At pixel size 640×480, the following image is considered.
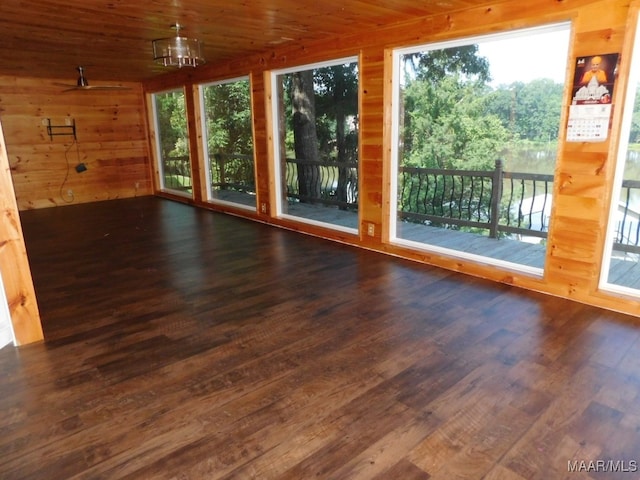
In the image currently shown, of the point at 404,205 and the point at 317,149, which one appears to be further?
the point at 317,149

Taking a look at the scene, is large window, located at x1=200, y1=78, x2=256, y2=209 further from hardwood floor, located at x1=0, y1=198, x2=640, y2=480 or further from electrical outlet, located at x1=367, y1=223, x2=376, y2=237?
hardwood floor, located at x1=0, y1=198, x2=640, y2=480

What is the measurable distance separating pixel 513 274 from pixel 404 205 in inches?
56.5

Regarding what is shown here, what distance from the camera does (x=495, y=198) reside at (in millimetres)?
4914

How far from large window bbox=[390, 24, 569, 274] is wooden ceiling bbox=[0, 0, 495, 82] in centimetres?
59

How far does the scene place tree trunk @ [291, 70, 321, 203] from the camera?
20.6ft

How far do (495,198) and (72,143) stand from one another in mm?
7064

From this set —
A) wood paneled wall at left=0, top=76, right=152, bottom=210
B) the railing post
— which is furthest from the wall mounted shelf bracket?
the railing post

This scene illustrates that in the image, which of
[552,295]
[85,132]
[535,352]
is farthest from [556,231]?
[85,132]

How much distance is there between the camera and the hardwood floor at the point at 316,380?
175 cm

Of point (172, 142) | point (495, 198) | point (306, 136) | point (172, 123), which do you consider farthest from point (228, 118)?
point (495, 198)

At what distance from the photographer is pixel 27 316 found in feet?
8.93

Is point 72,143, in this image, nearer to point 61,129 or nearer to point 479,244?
point 61,129

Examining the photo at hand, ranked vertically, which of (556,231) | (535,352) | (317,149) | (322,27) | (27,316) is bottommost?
(535,352)

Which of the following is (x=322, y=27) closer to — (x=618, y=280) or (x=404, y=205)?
(x=404, y=205)
